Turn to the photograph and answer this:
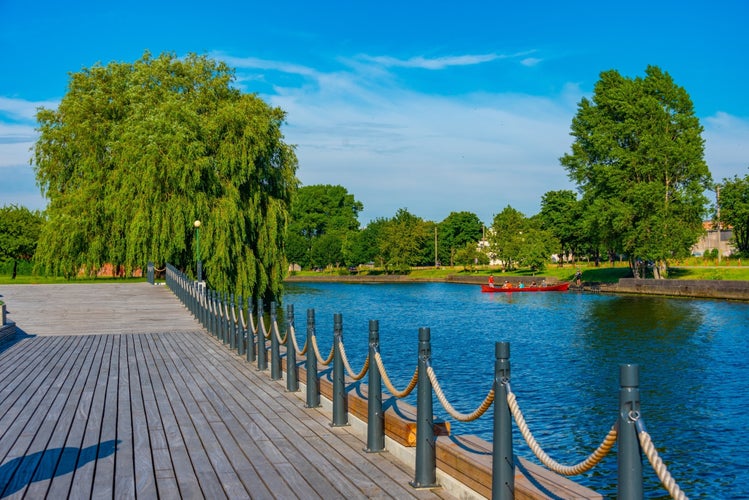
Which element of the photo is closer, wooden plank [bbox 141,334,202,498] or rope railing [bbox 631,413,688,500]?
rope railing [bbox 631,413,688,500]

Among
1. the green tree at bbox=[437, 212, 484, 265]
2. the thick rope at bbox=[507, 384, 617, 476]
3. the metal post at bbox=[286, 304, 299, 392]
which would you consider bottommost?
the metal post at bbox=[286, 304, 299, 392]

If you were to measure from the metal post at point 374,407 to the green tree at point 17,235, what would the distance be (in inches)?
2558

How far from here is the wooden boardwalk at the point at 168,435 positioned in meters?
6.32

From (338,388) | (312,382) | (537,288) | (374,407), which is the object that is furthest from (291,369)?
(537,288)

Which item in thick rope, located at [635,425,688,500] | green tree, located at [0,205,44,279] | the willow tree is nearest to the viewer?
thick rope, located at [635,425,688,500]

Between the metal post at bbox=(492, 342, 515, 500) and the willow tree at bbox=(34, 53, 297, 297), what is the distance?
100 ft

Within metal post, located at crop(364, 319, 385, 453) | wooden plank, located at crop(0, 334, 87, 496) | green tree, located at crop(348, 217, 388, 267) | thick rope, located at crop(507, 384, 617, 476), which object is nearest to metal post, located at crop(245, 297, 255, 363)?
wooden plank, located at crop(0, 334, 87, 496)

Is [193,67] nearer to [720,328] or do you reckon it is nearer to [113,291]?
[113,291]

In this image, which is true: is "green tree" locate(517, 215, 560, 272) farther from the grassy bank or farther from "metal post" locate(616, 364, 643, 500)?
"metal post" locate(616, 364, 643, 500)

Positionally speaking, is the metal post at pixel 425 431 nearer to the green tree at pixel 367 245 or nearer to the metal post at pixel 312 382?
the metal post at pixel 312 382

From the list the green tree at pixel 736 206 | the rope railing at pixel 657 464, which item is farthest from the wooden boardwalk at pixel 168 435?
the green tree at pixel 736 206

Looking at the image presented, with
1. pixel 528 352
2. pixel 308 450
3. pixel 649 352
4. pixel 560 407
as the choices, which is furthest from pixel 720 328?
pixel 308 450

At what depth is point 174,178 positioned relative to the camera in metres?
34.9

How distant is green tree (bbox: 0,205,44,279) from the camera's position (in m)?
66.7
